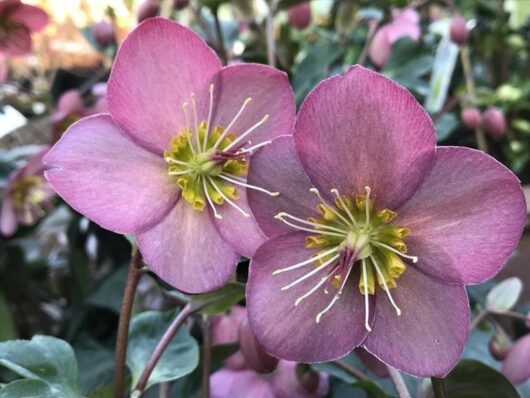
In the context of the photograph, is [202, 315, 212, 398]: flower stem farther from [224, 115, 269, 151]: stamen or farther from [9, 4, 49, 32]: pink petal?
[9, 4, 49, 32]: pink petal

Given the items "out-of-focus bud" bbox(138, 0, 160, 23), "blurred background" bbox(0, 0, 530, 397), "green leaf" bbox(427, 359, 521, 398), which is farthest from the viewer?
"blurred background" bbox(0, 0, 530, 397)

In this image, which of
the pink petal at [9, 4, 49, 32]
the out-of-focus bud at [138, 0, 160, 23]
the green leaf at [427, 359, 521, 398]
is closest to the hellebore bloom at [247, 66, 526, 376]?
the green leaf at [427, 359, 521, 398]

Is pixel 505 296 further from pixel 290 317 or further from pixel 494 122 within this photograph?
pixel 494 122

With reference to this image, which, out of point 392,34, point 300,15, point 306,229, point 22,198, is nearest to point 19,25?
point 22,198

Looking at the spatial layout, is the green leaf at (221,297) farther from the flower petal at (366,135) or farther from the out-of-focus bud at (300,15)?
the out-of-focus bud at (300,15)

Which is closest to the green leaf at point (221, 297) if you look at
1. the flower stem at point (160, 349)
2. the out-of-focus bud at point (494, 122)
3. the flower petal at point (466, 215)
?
the flower stem at point (160, 349)

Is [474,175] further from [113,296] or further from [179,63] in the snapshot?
[113,296]

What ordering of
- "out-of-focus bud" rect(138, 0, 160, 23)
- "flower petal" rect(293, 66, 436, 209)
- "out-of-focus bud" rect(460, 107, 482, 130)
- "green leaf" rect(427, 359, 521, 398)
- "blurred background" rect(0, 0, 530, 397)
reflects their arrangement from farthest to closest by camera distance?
"out-of-focus bud" rect(460, 107, 482, 130), "blurred background" rect(0, 0, 530, 397), "out-of-focus bud" rect(138, 0, 160, 23), "green leaf" rect(427, 359, 521, 398), "flower petal" rect(293, 66, 436, 209)
